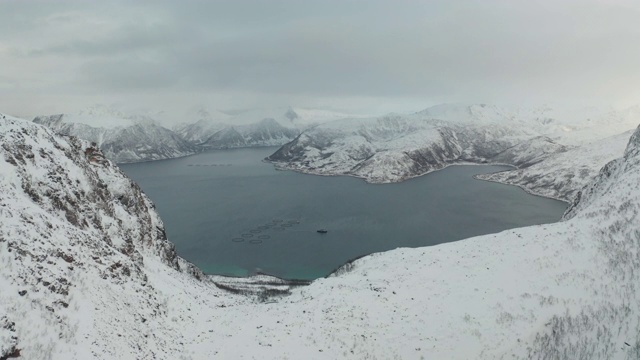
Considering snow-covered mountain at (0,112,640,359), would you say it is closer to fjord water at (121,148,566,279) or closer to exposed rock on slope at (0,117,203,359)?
exposed rock on slope at (0,117,203,359)

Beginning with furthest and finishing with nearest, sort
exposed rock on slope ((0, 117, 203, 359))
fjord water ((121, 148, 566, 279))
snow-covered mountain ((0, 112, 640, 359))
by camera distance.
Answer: fjord water ((121, 148, 566, 279)) → snow-covered mountain ((0, 112, 640, 359)) → exposed rock on slope ((0, 117, 203, 359))

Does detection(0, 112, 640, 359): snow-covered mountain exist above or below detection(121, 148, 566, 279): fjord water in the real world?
above

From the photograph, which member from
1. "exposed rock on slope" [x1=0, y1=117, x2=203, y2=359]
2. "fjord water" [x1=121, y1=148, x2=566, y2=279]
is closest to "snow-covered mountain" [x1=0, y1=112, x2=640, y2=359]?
"exposed rock on slope" [x1=0, y1=117, x2=203, y2=359]

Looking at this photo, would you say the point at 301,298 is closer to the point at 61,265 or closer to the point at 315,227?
the point at 61,265

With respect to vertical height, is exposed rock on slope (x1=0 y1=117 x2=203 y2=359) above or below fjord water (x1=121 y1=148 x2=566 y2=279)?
above

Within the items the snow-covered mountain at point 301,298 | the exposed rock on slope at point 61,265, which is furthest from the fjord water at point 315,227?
the exposed rock on slope at point 61,265

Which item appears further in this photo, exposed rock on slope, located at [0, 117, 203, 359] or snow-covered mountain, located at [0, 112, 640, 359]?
snow-covered mountain, located at [0, 112, 640, 359]

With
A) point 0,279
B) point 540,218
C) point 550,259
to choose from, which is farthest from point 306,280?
point 540,218

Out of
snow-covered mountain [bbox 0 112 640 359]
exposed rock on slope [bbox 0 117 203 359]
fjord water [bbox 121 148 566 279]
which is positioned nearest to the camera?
exposed rock on slope [bbox 0 117 203 359]
